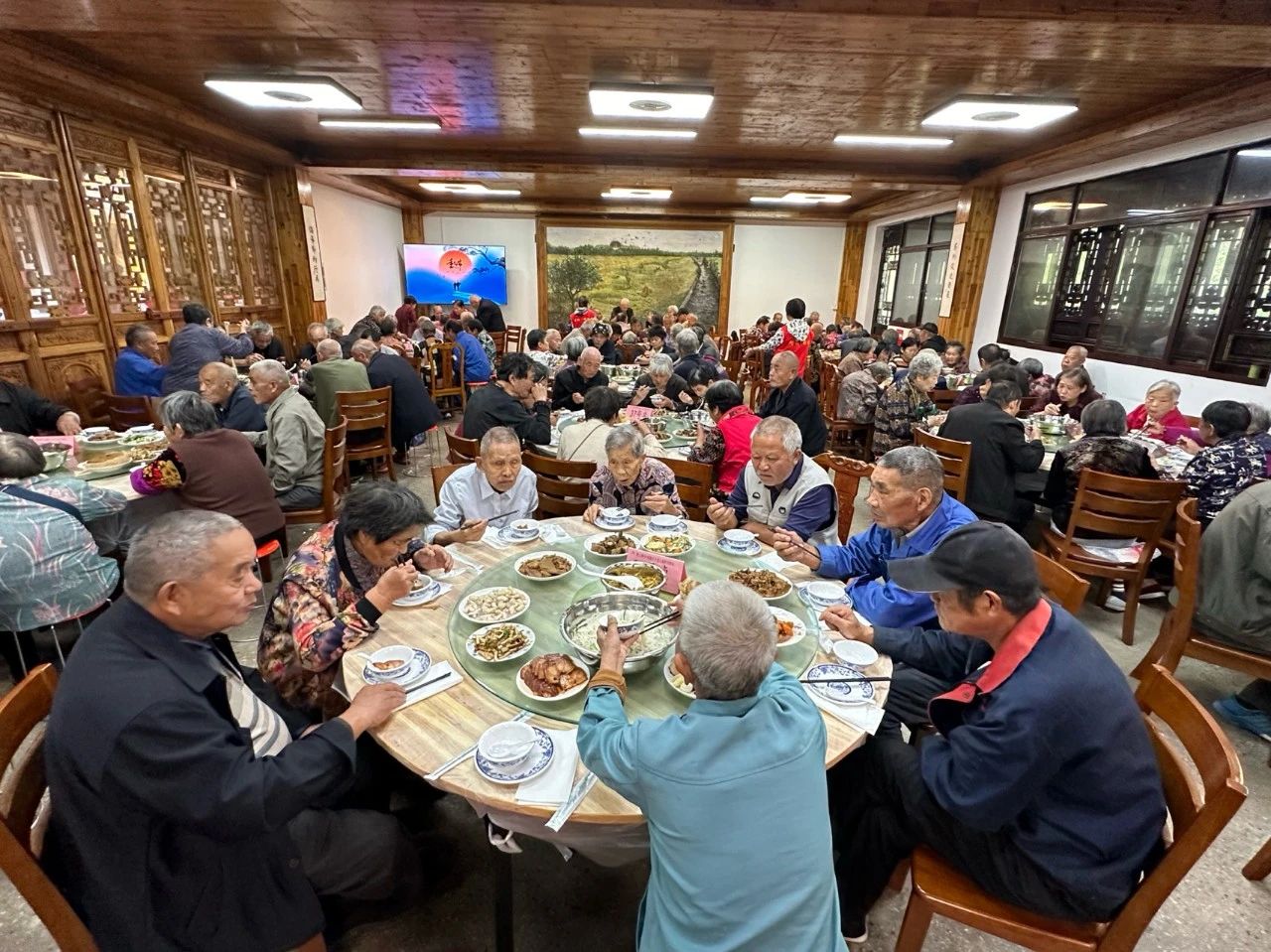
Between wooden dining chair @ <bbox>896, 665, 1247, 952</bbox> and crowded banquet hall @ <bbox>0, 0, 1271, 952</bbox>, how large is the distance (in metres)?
0.01

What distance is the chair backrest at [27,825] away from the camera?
3.67 feet

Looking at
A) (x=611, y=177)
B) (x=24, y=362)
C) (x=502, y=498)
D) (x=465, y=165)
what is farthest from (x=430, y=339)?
(x=502, y=498)

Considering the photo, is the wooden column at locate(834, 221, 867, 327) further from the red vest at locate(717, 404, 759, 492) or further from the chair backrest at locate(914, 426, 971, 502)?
the red vest at locate(717, 404, 759, 492)

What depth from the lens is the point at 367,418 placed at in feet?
15.5

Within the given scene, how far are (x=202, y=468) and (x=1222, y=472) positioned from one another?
5.33 meters

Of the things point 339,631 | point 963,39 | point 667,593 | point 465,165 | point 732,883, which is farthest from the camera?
point 465,165

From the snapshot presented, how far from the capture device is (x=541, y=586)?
6.96 feet

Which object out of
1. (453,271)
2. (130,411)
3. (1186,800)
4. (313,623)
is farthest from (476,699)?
(453,271)

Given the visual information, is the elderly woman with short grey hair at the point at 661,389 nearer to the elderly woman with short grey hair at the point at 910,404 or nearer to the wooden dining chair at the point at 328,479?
the elderly woman with short grey hair at the point at 910,404

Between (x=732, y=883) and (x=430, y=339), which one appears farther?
(x=430, y=339)

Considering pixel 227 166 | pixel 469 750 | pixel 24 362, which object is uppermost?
pixel 227 166

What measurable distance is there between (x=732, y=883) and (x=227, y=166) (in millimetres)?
8930

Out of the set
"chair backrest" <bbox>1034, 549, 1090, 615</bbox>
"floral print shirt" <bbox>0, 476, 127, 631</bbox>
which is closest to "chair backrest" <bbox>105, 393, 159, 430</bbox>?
"floral print shirt" <bbox>0, 476, 127, 631</bbox>

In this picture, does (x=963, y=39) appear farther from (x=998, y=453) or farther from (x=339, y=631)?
(x=339, y=631)
